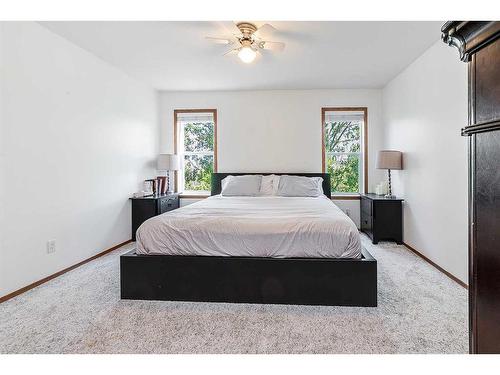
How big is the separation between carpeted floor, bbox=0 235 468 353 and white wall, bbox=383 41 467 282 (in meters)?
0.62

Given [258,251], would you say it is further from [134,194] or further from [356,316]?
[134,194]

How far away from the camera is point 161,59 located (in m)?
3.57

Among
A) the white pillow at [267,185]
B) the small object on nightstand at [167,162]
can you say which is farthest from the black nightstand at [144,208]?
the white pillow at [267,185]

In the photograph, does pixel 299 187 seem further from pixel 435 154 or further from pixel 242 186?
pixel 435 154

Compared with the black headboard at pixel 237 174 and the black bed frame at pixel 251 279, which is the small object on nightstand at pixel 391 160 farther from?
the black bed frame at pixel 251 279

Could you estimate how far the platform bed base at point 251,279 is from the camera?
2.15m

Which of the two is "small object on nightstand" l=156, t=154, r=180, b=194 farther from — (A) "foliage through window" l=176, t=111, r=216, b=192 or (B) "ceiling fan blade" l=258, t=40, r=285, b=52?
(B) "ceiling fan blade" l=258, t=40, r=285, b=52

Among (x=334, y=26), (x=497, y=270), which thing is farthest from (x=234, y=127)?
(x=497, y=270)

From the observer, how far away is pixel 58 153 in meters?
2.98

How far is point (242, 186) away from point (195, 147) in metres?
1.45

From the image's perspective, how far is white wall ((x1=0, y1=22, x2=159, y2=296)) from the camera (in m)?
2.47

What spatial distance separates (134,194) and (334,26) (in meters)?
3.49

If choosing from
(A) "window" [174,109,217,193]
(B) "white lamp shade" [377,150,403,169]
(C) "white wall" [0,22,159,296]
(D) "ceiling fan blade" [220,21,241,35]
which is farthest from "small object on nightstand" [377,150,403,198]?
(C) "white wall" [0,22,159,296]

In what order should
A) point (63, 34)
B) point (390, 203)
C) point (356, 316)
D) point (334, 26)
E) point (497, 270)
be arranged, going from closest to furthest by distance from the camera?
point (497, 270)
point (356, 316)
point (334, 26)
point (63, 34)
point (390, 203)
